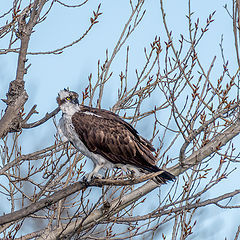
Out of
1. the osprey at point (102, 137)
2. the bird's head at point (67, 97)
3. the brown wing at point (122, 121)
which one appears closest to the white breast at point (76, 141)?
the osprey at point (102, 137)

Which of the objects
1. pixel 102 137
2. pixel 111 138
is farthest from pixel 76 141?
pixel 111 138

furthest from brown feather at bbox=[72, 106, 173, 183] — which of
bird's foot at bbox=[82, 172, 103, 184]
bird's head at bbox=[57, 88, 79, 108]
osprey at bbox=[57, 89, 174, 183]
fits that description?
bird's foot at bbox=[82, 172, 103, 184]

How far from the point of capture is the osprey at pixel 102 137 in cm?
673

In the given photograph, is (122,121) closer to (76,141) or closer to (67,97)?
(76,141)

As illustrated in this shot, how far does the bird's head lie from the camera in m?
6.91

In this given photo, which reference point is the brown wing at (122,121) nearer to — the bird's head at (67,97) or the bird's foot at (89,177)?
the bird's head at (67,97)

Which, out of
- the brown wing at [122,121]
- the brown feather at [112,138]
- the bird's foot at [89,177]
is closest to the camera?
the bird's foot at [89,177]

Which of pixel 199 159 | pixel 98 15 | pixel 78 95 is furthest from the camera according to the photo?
pixel 98 15

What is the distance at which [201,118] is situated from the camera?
6.86 m

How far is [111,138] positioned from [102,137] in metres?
0.15

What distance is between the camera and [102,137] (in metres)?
6.82

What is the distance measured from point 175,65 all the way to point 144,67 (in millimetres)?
706

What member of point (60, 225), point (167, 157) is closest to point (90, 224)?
point (60, 225)

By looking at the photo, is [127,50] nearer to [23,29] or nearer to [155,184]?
[23,29]
